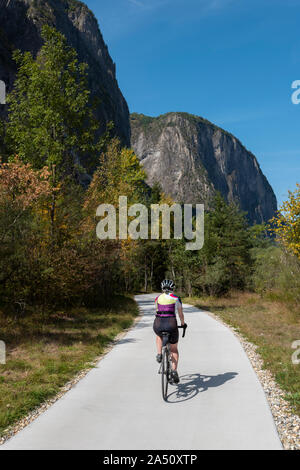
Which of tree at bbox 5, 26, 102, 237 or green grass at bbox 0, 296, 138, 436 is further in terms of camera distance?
tree at bbox 5, 26, 102, 237

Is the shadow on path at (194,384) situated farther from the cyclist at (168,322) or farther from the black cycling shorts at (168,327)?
the black cycling shorts at (168,327)

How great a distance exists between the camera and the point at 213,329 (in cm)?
1469

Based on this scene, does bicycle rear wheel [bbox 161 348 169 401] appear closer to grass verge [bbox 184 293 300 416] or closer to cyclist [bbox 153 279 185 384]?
cyclist [bbox 153 279 185 384]

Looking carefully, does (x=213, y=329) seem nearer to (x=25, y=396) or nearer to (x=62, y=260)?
(x=62, y=260)

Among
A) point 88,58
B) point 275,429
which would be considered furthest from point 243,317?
point 88,58

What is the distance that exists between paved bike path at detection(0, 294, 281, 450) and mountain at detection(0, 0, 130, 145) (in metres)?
63.0

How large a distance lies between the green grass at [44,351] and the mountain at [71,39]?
56393mm

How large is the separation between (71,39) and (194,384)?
107 meters

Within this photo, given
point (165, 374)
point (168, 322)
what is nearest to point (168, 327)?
point (168, 322)

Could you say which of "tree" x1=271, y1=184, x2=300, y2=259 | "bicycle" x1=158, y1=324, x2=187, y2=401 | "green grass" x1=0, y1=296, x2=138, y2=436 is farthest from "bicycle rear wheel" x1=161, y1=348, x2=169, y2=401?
"tree" x1=271, y1=184, x2=300, y2=259

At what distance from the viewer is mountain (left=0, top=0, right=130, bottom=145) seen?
230 feet

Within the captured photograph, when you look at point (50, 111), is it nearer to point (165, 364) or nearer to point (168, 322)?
point (168, 322)

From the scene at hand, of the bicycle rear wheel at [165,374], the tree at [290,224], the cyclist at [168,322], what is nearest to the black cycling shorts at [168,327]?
the cyclist at [168,322]

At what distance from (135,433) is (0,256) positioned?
8.12 m
